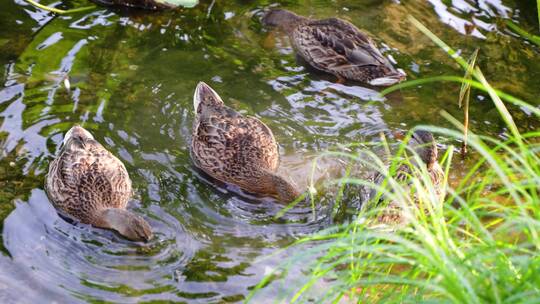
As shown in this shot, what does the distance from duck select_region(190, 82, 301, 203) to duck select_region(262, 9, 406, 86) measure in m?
1.62

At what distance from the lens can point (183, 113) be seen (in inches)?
298

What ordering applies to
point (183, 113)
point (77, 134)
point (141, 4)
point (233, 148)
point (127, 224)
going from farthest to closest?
point (141, 4)
point (183, 113)
point (233, 148)
point (77, 134)
point (127, 224)

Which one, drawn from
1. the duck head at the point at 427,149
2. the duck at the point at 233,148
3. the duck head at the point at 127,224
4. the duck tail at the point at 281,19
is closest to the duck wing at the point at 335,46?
the duck tail at the point at 281,19

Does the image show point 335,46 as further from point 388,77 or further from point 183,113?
point 183,113

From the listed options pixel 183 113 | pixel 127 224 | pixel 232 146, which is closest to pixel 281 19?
pixel 183 113

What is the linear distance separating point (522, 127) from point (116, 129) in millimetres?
3950

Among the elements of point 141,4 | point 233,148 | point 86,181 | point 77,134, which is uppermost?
point 141,4

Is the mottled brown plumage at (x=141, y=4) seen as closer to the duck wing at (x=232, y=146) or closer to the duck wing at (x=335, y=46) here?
the duck wing at (x=335, y=46)

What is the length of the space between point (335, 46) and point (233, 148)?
7.17 feet

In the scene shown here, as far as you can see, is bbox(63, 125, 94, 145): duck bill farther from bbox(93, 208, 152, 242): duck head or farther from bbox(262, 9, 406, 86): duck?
bbox(262, 9, 406, 86): duck

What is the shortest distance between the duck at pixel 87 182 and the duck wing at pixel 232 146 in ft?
2.74

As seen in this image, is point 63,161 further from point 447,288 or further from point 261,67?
point 447,288

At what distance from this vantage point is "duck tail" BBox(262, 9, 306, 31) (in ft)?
29.0

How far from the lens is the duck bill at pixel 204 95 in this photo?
7277 millimetres
